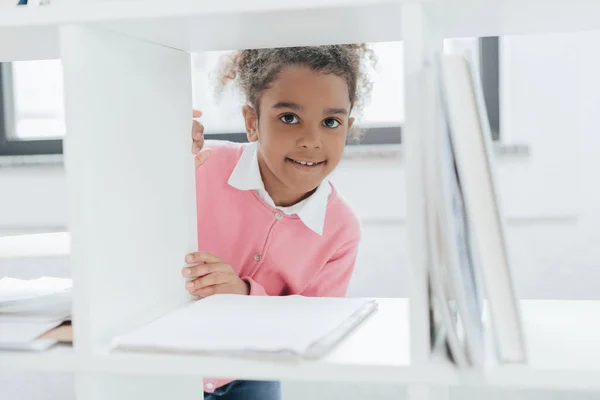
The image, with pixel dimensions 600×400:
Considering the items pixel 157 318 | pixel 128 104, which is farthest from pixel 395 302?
pixel 128 104

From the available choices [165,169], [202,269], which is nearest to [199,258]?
[202,269]

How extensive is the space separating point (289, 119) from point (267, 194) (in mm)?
159

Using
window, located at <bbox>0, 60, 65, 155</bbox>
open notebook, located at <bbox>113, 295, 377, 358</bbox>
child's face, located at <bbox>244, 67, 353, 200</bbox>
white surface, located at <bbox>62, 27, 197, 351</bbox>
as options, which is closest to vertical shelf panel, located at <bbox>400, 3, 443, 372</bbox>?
open notebook, located at <bbox>113, 295, 377, 358</bbox>

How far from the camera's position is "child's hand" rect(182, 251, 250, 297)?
973 millimetres

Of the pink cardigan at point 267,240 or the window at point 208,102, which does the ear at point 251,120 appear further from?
the window at point 208,102

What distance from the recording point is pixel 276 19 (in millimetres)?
708

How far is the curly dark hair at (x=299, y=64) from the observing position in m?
1.35

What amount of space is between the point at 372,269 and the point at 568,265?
545 millimetres

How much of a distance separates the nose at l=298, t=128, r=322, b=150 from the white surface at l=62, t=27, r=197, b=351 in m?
0.39

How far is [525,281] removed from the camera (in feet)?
6.32

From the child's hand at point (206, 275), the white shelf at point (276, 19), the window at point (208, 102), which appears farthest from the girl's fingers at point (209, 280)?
the window at point (208, 102)

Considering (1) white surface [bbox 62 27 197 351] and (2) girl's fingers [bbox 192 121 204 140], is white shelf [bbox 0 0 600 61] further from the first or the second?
(2) girl's fingers [bbox 192 121 204 140]

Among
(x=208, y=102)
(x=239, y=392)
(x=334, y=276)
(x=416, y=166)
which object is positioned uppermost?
(x=208, y=102)

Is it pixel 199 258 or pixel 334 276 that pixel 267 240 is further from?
pixel 199 258
